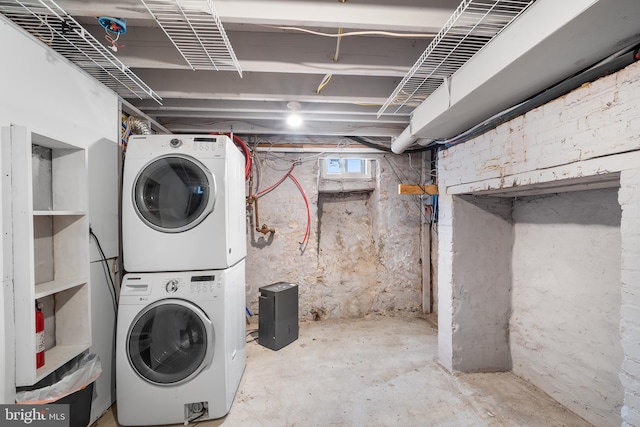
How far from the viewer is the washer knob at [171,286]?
1.73 meters

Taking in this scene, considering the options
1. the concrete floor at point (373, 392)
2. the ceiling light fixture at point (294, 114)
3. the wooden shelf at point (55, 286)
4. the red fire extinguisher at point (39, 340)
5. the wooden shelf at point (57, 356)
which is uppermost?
the ceiling light fixture at point (294, 114)

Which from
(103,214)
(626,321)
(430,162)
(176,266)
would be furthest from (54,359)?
(430,162)

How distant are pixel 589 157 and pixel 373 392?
77.8 inches

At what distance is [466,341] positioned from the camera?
2273mm

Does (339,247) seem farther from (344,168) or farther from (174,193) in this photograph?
(174,193)

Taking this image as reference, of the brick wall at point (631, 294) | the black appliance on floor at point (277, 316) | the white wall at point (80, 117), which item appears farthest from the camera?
the black appliance on floor at point (277, 316)

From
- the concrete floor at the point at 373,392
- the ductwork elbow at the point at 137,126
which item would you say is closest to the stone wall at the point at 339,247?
the concrete floor at the point at 373,392

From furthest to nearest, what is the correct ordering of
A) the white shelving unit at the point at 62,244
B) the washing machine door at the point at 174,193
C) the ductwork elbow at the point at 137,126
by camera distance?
the ductwork elbow at the point at 137,126 → the washing machine door at the point at 174,193 → the white shelving unit at the point at 62,244

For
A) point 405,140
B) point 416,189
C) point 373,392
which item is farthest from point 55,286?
point 405,140

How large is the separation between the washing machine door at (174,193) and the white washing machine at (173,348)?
0.35 m

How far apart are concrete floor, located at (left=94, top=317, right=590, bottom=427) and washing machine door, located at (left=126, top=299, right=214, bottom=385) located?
0.40 metres

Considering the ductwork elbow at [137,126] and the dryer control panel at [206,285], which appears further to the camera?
the ductwork elbow at [137,126]

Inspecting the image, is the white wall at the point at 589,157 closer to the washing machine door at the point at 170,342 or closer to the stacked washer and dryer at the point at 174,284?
the stacked washer and dryer at the point at 174,284

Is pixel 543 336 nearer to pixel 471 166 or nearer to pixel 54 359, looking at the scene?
pixel 471 166
